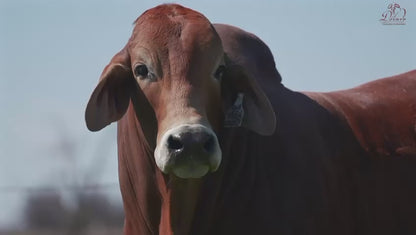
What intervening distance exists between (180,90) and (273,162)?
0.95 m

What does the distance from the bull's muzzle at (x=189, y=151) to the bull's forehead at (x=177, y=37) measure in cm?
52

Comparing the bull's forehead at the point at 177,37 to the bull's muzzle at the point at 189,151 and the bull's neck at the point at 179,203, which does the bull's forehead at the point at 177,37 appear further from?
the bull's neck at the point at 179,203

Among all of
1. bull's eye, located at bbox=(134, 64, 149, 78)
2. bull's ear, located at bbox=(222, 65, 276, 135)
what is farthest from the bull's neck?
bull's eye, located at bbox=(134, 64, 149, 78)

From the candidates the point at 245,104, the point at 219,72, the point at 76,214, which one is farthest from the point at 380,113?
the point at 76,214

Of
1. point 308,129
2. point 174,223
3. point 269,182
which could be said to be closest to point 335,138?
point 308,129

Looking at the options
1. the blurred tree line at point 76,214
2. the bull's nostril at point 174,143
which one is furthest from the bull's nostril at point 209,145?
the blurred tree line at point 76,214

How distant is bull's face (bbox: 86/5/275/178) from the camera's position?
21.9 feet

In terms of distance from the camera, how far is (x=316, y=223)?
24.9 ft

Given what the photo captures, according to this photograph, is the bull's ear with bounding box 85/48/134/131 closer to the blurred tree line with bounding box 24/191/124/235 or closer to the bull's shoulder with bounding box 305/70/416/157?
the bull's shoulder with bounding box 305/70/416/157

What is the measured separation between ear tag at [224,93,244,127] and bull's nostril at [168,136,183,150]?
69 centimetres

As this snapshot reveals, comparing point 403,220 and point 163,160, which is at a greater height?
point 163,160

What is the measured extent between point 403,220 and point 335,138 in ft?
2.30

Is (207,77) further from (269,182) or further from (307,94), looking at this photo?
(307,94)

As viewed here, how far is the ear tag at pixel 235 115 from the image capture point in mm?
7254
